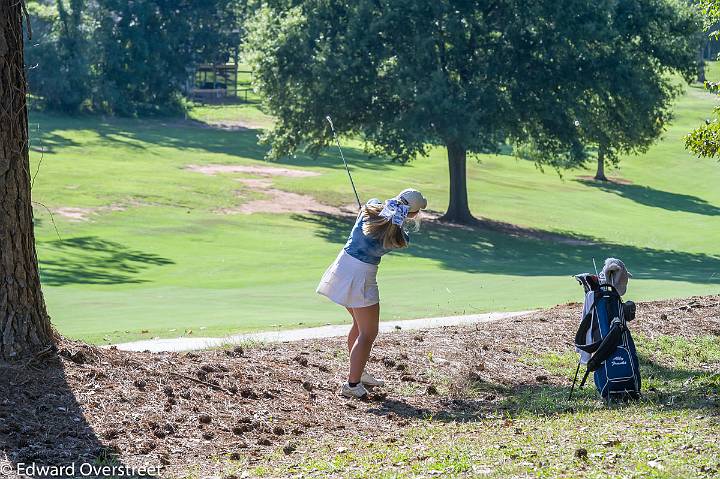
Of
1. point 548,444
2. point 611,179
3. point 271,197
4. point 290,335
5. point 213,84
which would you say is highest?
point 213,84

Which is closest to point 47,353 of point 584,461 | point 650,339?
point 584,461

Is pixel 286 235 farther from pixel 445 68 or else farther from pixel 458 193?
pixel 458 193

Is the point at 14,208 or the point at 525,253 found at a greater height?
the point at 14,208

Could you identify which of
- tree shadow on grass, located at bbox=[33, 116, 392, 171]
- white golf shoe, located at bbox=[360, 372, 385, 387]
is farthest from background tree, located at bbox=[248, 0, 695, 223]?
white golf shoe, located at bbox=[360, 372, 385, 387]

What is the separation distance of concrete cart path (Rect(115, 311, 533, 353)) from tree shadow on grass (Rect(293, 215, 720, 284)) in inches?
437

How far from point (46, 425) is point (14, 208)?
1893 millimetres

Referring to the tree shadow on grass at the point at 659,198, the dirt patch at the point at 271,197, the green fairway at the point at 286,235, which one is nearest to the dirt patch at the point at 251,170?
the dirt patch at the point at 271,197

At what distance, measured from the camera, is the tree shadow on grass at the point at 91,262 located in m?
23.4

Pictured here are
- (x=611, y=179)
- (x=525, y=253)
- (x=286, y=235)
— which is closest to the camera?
(x=286, y=235)

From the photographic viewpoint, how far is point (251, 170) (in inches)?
1903

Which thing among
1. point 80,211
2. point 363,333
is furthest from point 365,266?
point 80,211

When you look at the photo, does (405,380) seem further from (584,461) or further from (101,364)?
(584,461)

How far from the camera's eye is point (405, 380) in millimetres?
10664

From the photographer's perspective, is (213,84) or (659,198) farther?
(213,84)
